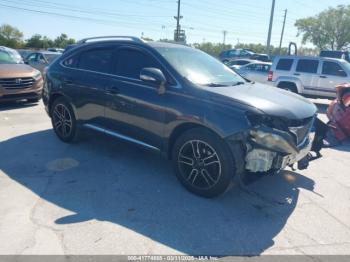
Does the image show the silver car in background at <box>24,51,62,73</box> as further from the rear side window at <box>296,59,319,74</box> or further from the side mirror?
the side mirror

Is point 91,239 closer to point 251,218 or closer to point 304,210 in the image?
point 251,218

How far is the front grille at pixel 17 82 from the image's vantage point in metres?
8.58

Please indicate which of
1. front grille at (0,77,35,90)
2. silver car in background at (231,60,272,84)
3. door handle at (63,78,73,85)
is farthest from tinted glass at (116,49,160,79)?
silver car in background at (231,60,272,84)

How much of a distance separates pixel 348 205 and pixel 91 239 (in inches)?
121

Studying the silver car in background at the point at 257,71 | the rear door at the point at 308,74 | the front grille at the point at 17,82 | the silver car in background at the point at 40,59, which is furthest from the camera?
the silver car in background at the point at 40,59

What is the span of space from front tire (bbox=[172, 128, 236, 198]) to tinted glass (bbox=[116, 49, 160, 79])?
1.17 meters

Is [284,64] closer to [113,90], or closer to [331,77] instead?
[331,77]

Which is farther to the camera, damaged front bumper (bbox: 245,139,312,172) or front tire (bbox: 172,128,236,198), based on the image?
front tire (bbox: 172,128,236,198)

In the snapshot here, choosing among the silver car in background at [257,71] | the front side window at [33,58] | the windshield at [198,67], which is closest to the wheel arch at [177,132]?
the windshield at [198,67]

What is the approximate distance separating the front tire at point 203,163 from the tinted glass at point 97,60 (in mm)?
1802

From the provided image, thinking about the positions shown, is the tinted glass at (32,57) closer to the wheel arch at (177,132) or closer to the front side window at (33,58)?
the front side window at (33,58)

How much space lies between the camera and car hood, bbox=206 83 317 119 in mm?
3633

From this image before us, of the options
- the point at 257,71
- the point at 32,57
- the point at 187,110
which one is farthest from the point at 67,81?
the point at 32,57

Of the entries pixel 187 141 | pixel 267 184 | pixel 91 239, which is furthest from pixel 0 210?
pixel 267 184
